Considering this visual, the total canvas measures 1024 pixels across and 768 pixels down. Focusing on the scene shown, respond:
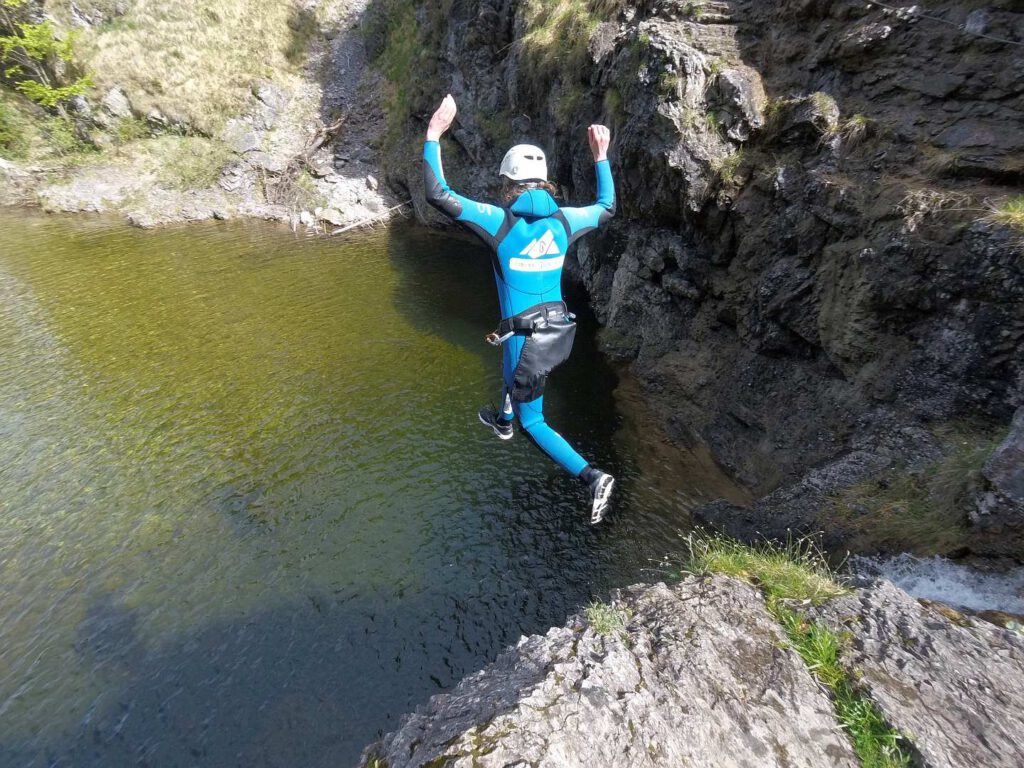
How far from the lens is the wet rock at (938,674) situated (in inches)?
92.5

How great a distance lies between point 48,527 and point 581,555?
643 cm

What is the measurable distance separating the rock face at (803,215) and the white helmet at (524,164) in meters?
4.40

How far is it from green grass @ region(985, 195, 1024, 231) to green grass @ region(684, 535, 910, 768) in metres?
3.89

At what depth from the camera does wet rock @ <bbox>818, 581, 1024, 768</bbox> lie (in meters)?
2.35

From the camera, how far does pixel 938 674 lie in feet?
8.78

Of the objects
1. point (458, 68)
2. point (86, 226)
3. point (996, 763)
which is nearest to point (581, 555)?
point (996, 763)

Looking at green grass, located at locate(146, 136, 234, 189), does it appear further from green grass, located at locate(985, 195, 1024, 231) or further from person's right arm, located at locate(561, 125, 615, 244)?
green grass, located at locate(985, 195, 1024, 231)

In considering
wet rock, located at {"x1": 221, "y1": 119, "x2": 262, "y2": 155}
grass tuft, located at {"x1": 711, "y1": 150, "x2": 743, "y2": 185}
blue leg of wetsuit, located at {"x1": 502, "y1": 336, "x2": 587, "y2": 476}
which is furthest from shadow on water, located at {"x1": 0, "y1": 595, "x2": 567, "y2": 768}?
wet rock, located at {"x1": 221, "y1": 119, "x2": 262, "y2": 155}

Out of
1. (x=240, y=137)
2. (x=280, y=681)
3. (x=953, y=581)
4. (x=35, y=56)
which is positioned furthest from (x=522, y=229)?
(x=35, y=56)

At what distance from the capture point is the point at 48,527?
6.52 m

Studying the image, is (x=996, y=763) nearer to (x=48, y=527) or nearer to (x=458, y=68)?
(x=48, y=527)

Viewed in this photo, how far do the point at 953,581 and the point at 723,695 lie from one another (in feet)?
8.29

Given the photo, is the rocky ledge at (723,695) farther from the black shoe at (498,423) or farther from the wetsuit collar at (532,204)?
the wetsuit collar at (532,204)

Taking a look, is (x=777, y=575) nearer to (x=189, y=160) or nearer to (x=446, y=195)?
(x=446, y=195)
